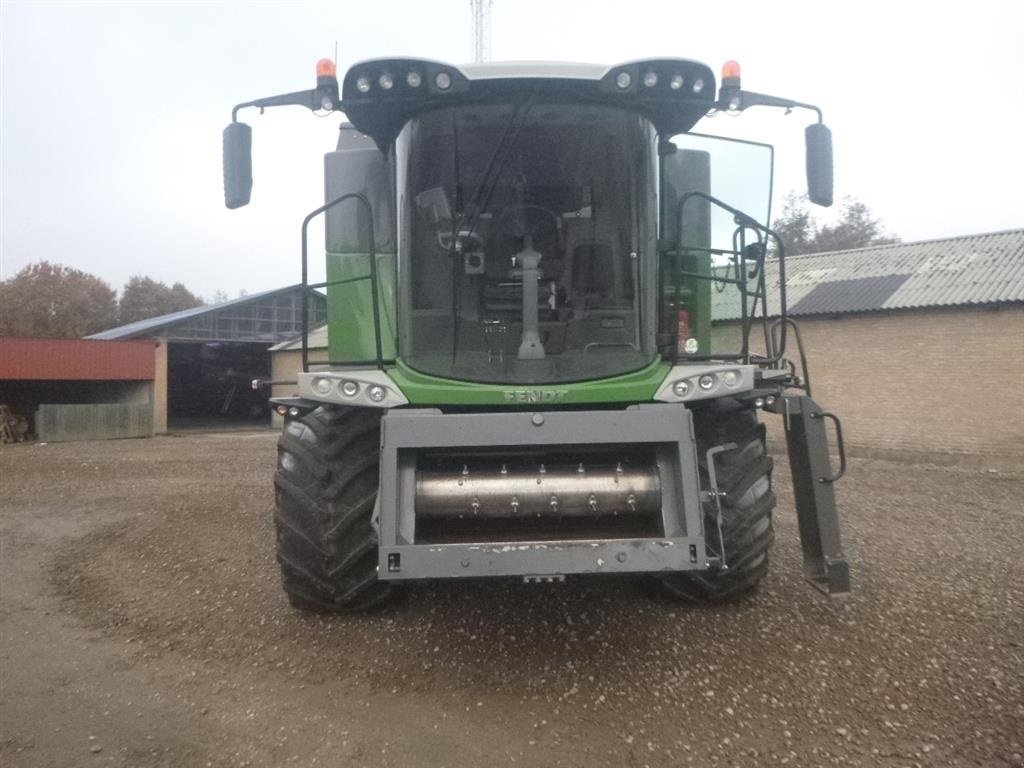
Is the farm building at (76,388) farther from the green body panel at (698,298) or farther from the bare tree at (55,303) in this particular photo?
the bare tree at (55,303)

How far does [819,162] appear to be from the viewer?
16.0 feet

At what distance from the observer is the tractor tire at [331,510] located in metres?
4.28

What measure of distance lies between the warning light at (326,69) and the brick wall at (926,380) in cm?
1246

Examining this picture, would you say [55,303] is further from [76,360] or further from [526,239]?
[526,239]

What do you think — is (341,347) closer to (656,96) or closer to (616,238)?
(616,238)

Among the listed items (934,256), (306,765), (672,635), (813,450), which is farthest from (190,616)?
(934,256)

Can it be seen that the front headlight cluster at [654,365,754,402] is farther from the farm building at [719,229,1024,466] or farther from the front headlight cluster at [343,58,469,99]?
the farm building at [719,229,1024,466]

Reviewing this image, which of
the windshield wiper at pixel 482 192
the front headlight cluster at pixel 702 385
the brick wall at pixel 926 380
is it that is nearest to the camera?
the front headlight cluster at pixel 702 385

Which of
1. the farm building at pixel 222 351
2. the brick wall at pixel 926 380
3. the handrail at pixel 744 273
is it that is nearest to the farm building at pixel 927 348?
the brick wall at pixel 926 380

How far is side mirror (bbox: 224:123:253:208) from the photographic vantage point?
4727mm

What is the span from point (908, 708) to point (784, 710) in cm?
50

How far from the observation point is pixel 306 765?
10.6ft

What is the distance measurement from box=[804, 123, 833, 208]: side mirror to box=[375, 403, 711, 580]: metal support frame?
5.92ft

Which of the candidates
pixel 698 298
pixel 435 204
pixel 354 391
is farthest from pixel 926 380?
pixel 354 391
